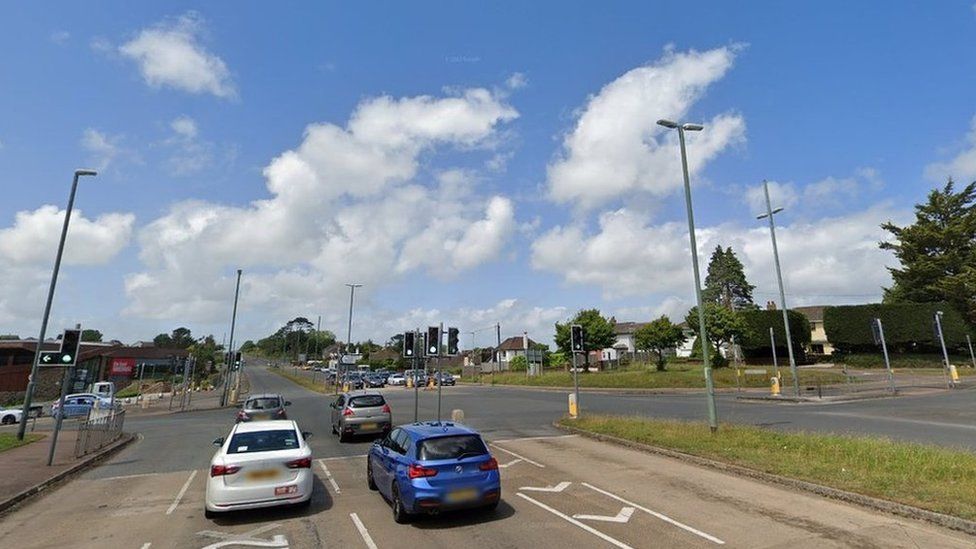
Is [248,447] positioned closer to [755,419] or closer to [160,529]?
[160,529]

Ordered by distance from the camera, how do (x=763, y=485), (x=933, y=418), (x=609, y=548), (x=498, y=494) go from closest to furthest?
(x=609, y=548) < (x=498, y=494) < (x=763, y=485) < (x=933, y=418)

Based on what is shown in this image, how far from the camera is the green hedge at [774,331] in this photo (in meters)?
57.5

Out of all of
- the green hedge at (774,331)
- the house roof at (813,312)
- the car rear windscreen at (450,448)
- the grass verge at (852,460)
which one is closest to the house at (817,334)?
the house roof at (813,312)

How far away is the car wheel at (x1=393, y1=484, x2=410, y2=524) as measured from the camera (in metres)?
8.36

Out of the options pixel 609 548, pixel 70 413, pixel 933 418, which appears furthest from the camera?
pixel 70 413

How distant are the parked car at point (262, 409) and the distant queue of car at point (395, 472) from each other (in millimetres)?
10035

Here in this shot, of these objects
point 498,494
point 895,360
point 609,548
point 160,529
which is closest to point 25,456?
point 160,529

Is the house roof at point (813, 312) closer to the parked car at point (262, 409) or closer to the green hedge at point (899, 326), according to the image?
the green hedge at point (899, 326)

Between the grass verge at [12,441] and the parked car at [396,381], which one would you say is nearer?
the grass verge at [12,441]

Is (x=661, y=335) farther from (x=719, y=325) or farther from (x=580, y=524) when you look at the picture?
(x=580, y=524)

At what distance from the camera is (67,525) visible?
891 cm

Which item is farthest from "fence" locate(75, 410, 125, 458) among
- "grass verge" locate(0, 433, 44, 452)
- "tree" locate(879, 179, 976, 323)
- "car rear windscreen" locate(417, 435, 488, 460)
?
"tree" locate(879, 179, 976, 323)

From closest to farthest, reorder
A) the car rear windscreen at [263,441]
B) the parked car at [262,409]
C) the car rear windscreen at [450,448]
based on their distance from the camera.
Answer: the car rear windscreen at [450,448], the car rear windscreen at [263,441], the parked car at [262,409]

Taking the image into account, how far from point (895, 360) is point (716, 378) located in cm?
2482
